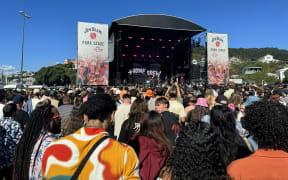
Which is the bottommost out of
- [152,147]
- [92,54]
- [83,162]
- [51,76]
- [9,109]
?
[152,147]

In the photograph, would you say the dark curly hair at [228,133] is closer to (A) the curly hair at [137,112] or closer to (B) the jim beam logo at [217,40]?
(A) the curly hair at [137,112]

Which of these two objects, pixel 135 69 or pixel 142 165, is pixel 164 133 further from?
pixel 135 69

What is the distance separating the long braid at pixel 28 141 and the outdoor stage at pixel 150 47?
794 inches

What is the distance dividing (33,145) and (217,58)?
21.7 metres

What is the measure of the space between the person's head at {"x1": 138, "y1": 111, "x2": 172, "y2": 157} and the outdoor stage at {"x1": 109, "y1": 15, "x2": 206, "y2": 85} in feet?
66.1

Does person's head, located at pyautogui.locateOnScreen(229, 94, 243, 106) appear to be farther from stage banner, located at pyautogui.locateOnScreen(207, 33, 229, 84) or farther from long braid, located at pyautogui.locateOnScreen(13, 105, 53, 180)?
stage banner, located at pyautogui.locateOnScreen(207, 33, 229, 84)

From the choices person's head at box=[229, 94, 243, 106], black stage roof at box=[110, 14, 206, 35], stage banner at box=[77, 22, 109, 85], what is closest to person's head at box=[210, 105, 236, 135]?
person's head at box=[229, 94, 243, 106]

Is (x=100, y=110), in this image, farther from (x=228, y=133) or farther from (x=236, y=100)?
(x=236, y=100)

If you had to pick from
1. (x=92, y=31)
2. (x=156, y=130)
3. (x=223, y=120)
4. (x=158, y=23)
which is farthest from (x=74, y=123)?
(x=158, y=23)

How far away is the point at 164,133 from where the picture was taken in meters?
2.31

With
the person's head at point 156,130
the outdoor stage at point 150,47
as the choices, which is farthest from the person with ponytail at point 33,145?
the outdoor stage at point 150,47

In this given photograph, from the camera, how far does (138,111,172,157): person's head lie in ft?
7.22

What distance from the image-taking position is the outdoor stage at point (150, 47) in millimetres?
23219

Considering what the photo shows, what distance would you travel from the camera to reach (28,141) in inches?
82.0
